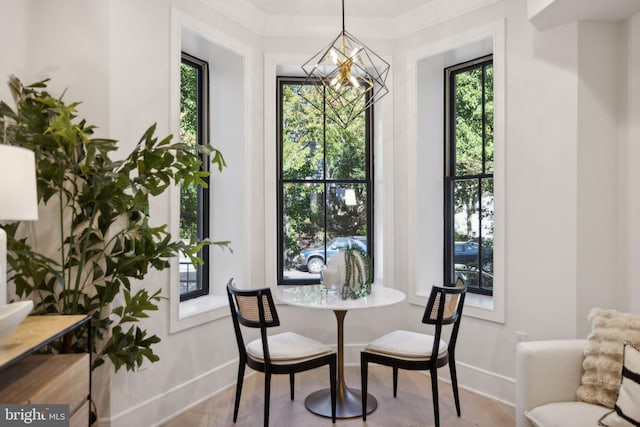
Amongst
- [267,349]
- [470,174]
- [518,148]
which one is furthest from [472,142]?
[267,349]

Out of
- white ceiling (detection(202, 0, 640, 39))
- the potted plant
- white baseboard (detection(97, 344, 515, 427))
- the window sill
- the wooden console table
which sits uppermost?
white ceiling (detection(202, 0, 640, 39))

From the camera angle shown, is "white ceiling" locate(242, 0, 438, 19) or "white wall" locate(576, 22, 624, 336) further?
"white ceiling" locate(242, 0, 438, 19)

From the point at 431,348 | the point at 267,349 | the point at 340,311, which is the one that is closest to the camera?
the point at 267,349

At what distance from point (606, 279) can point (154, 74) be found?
293cm

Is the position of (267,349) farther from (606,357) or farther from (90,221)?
(606,357)

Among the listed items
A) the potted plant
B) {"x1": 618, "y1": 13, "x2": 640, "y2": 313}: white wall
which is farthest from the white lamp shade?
{"x1": 618, "y1": 13, "x2": 640, "y2": 313}: white wall

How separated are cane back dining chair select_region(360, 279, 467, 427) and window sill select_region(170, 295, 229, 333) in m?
1.11

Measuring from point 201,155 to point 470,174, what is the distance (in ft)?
7.02

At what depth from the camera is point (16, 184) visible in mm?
1503

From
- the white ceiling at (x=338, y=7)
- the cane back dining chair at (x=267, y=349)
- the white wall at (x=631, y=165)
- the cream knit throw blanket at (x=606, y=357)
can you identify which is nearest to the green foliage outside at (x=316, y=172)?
the white ceiling at (x=338, y=7)

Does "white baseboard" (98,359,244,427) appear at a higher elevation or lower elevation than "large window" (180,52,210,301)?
lower

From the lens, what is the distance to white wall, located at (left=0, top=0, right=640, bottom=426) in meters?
2.41

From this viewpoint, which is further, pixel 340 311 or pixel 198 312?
pixel 198 312

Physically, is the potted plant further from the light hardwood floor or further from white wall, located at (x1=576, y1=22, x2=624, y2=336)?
white wall, located at (x1=576, y1=22, x2=624, y2=336)
